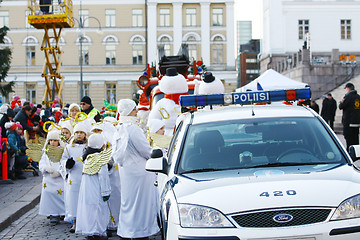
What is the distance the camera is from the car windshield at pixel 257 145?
212 inches

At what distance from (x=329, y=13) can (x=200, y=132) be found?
200 ft

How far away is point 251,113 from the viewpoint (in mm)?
5941

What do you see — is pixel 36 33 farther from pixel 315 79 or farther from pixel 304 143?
pixel 304 143

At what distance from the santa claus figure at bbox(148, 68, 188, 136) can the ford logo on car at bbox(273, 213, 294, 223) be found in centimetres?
543

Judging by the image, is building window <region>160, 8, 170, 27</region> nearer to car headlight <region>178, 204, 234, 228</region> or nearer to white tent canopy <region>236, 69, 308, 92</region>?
white tent canopy <region>236, 69, 308, 92</region>

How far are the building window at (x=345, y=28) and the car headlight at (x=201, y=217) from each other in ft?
201

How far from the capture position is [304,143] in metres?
5.56

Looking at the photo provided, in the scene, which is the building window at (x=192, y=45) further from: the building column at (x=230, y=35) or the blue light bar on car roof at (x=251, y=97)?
the blue light bar on car roof at (x=251, y=97)

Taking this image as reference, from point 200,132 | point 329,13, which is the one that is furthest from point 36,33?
point 200,132

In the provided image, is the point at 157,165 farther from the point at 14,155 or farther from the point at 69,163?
the point at 14,155

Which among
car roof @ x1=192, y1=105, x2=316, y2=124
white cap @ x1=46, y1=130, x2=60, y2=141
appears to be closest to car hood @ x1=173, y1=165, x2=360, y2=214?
car roof @ x1=192, y1=105, x2=316, y2=124

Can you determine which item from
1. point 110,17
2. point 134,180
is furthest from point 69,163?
point 110,17

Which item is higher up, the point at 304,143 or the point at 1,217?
the point at 304,143

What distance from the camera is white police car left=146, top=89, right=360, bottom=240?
14.4 feet
